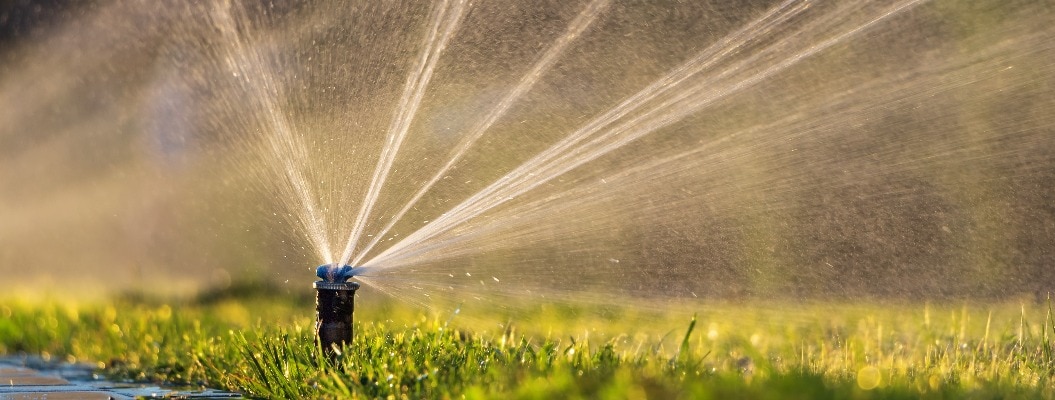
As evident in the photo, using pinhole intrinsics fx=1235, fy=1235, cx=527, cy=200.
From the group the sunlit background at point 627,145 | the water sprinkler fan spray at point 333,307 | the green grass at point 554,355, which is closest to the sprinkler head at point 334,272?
the water sprinkler fan spray at point 333,307

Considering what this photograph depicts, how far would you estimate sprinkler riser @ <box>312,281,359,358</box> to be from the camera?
4.10m

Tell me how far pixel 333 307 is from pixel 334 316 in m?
0.03

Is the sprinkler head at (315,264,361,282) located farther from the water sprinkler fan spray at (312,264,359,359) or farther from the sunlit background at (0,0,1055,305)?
the sunlit background at (0,0,1055,305)

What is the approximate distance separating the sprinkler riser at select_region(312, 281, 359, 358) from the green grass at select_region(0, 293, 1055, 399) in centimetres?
8

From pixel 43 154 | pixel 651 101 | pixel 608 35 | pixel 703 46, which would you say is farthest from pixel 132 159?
pixel 651 101

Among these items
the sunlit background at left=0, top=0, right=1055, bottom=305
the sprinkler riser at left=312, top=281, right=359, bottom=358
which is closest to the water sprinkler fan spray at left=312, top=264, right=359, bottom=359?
the sprinkler riser at left=312, top=281, right=359, bottom=358

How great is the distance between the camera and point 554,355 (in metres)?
4.12

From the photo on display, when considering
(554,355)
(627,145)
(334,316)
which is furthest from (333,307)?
(627,145)

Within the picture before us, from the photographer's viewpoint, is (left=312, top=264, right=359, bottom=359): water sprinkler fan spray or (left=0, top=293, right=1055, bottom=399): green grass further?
(left=312, top=264, right=359, bottom=359): water sprinkler fan spray

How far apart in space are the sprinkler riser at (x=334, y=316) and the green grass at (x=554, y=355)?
3.1 inches

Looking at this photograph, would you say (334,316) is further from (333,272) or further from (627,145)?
(627,145)

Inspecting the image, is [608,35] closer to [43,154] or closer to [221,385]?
[221,385]

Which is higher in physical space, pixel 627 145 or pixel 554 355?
pixel 627 145

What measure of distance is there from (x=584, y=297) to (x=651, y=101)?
112 inches
